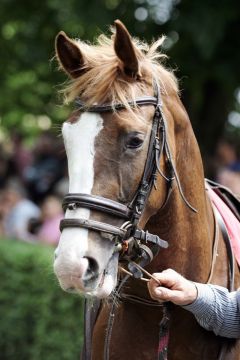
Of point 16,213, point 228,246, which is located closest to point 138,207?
point 228,246

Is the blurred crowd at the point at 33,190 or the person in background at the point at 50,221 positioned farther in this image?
the blurred crowd at the point at 33,190

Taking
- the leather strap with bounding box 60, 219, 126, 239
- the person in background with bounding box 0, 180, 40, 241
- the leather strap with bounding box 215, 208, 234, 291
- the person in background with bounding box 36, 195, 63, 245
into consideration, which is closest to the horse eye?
the leather strap with bounding box 60, 219, 126, 239

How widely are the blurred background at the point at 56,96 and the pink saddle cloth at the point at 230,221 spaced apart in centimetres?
238

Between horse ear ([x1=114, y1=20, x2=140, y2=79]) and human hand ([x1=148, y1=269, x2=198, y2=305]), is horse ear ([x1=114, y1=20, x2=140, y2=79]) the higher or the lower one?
the higher one

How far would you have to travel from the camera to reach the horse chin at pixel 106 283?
11.5 ft

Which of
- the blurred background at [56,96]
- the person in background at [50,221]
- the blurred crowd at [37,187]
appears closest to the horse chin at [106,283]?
the blurred background at [56,96]

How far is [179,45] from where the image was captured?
8727 mm

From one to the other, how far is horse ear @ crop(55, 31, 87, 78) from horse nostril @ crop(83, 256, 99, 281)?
958 mm

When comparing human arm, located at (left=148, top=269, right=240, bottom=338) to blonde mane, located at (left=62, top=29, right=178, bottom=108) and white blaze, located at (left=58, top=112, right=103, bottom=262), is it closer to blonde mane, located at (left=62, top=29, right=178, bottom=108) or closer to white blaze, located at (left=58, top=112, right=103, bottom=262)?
white blaze, located at (left=58, top=112, right=103, bottom=262)

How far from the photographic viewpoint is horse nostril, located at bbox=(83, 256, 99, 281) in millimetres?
3459

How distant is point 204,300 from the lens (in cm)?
380

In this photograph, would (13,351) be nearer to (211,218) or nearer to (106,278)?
(211,218)

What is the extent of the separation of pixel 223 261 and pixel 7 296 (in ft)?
14.2

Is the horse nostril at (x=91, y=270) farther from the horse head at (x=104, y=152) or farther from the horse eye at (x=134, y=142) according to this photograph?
the horse eye at (x=134, y=142)
